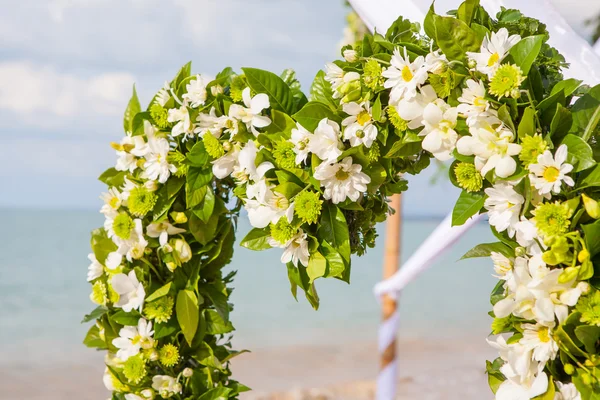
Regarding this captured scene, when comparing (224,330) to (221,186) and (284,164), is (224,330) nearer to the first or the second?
(221,186)

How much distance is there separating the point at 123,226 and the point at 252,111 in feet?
1.57

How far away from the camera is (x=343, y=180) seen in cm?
113

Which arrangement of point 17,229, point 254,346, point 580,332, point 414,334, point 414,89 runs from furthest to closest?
point 17,229 → point 414,334 → point 254,346 → point 414,89 → point 580,332

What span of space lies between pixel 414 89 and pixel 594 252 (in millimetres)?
398

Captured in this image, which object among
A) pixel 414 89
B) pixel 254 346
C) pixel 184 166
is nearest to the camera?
pixel 414 89

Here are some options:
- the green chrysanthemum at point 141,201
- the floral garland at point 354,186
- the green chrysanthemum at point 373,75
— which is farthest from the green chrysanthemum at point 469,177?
the green chrysanthemum at point 141,201

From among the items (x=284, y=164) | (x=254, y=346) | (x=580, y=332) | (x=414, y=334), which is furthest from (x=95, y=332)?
(x=414, y=334)

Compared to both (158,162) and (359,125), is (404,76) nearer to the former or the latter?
(359,125)

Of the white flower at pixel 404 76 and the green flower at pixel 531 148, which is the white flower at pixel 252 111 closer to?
the white flower at pixel 404 76

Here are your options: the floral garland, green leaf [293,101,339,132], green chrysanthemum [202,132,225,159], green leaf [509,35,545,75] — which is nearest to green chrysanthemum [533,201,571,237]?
the floral garland

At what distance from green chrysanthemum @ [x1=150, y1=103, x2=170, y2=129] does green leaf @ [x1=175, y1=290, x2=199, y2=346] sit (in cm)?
44

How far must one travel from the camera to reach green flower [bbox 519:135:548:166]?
35.5 inches

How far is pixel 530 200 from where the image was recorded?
94 centimetres

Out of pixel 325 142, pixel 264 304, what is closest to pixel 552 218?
pixel 325 142
